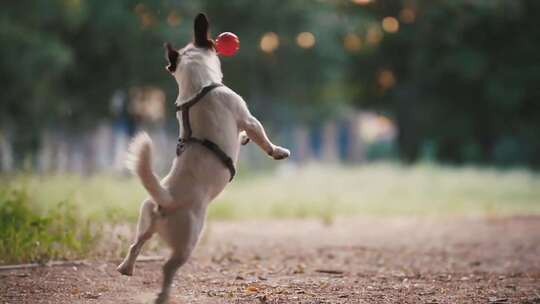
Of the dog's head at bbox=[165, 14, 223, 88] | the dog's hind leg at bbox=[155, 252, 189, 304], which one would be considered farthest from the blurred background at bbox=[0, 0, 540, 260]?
the dog's hind leg at bbox=[155, 252, 189, 304]

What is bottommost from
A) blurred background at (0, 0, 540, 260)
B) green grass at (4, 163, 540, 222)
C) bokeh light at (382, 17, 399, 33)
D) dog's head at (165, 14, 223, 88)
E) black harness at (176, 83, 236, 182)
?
black harness at (176, 83, 236, 182)

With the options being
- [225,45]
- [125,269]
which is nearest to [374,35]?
[225,45]

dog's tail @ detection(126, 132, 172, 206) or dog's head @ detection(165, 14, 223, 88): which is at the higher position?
dog's head @ detection(165, 14, 223, 88)

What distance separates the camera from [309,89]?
2714 cm

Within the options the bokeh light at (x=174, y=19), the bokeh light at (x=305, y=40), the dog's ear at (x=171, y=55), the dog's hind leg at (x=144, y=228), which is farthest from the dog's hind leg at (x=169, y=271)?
the bokeh light at (x=305, y=40)

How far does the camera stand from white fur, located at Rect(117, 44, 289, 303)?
14.9 feet

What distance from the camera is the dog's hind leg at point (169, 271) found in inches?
178

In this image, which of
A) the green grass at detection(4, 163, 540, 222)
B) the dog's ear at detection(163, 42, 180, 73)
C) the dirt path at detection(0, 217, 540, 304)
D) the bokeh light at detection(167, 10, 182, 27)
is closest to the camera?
the dog's ear at detection(163, 42, 180, 73)

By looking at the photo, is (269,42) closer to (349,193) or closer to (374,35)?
(374,35)

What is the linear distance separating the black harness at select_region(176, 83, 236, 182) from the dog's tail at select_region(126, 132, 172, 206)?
46 centimetres

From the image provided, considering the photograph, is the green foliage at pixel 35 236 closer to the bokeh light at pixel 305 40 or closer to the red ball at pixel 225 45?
the red ball at pixel 225 45

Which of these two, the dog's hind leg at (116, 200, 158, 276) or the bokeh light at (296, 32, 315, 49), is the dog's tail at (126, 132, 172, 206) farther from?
the bokeh light at (296, 32, 315, 49)

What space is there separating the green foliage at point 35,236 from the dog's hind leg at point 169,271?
231 centimetres

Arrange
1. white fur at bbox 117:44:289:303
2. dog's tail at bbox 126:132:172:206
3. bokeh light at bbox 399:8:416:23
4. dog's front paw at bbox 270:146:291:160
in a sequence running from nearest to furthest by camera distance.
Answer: dog's tail at bbox 126:132:172:206 < white fur at bbox 117:44:289:303 < dog's front paw at bbox 270:146:291:160 < bokeh light at bbox 399:8:416:23
